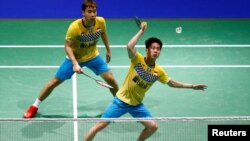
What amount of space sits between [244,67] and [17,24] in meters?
5.67

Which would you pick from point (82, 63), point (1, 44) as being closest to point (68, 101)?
point (82, 63)

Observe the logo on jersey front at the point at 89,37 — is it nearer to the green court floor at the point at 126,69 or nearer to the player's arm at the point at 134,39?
the green court floor at the point at 126,69

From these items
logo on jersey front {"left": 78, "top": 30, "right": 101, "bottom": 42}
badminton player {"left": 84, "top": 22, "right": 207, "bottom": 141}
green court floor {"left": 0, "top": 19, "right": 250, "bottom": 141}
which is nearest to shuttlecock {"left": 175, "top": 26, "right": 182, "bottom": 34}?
green court floor {"left": 0, "top": 19, "right": 250, "bottom": 141}

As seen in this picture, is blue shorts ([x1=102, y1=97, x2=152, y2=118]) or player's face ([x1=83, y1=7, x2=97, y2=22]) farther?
player's face ([x1=83, y1=7, x2=97, y2=22])

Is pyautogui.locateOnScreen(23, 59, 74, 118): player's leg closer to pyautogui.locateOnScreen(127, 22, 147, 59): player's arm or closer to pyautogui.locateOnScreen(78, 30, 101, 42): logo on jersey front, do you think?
pyautogui.locateOnScreen(78, 30, 101, 42): logo on jersey front

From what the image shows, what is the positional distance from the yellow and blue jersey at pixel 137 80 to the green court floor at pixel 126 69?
909 millimetres

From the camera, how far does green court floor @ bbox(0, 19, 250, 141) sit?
25.8 ft

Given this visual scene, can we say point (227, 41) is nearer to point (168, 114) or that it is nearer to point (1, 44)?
point (168, 114)

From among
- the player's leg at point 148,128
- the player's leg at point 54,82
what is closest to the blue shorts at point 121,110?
the player's leg at point 148,128

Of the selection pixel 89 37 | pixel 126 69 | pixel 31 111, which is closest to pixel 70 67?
pixel 89 37

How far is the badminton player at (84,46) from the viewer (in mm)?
6906

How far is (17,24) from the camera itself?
1223cm

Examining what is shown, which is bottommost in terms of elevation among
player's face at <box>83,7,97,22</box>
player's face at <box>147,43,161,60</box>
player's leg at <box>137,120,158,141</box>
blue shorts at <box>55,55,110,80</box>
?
player's leg at <box>137,120,158,141</box>

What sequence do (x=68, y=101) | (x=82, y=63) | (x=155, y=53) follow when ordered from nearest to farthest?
(x=155, y=53) → (x=82, y=63) → (x=68, y=101)
